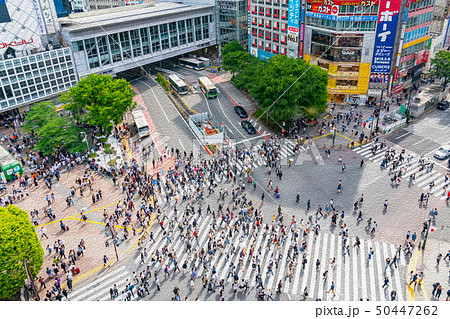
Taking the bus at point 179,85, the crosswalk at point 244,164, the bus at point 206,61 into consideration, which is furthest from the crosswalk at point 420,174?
the bus at point 206,61

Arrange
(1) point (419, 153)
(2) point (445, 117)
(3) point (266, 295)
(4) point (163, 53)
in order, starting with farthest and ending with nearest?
(4) point (163, 53) → (2) point (445, 117) → (1) point (419, 153) → (3) point (266, 295)

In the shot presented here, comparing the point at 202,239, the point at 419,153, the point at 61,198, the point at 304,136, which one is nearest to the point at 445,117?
the point at 419,153

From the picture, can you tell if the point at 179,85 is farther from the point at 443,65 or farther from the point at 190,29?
the point at 443,65

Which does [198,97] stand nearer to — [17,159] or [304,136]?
[304,136]

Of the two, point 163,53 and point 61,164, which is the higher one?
point 163,53

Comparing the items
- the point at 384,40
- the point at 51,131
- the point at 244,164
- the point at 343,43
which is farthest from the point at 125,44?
the point at 384,40
